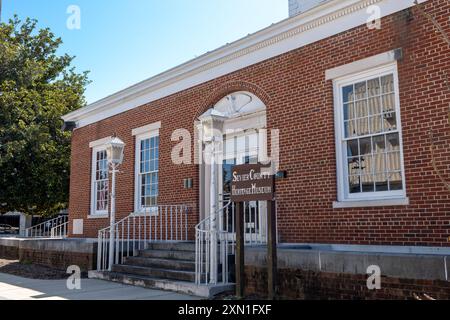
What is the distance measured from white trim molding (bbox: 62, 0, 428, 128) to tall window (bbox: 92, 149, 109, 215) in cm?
159

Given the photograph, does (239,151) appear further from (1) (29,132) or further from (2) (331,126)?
(1) (29,132)

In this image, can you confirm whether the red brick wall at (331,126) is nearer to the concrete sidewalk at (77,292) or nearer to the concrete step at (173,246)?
the concrete step at (173,246)

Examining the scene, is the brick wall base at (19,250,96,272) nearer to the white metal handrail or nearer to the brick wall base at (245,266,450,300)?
the white metal handrail

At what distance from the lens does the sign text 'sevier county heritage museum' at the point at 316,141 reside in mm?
7824

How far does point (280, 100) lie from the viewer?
1018 centimetres

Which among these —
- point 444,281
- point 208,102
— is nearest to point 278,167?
point 208,102

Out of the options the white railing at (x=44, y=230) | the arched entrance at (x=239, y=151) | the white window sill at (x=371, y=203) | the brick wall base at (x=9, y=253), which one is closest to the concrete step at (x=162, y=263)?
the arched entrance at (x=239, y=151)

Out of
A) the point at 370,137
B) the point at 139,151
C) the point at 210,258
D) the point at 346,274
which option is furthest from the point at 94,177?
the point at 346,274

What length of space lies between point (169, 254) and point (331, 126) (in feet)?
14.3

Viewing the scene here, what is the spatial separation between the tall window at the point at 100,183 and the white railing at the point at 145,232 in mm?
1960

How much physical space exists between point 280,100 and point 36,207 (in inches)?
573

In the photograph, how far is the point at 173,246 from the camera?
10.9 m

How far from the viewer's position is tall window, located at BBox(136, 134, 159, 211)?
13503 mm
